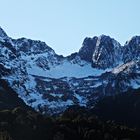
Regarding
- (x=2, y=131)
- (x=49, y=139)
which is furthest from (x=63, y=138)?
(x=2, y=131)

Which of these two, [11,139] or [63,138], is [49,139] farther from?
[11,139]

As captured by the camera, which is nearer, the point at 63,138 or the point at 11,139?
the point at 11,139

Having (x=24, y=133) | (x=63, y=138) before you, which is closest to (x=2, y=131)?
(x=24, y=133)

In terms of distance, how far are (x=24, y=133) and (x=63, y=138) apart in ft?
43.7

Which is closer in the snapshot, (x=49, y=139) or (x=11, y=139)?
(x=11, y=139)

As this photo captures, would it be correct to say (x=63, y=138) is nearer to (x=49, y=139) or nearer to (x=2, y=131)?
(x=49, y=139)

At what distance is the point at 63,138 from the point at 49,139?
15.6 ft

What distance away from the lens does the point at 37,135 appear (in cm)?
19975

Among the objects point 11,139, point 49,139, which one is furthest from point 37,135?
point 11,139

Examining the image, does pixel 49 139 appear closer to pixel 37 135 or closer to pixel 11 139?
pixel 37 135

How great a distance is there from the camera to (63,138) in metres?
198

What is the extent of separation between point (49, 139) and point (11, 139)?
61.7 feet

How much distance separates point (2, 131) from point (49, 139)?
635 inches

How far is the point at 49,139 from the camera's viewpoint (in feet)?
649
